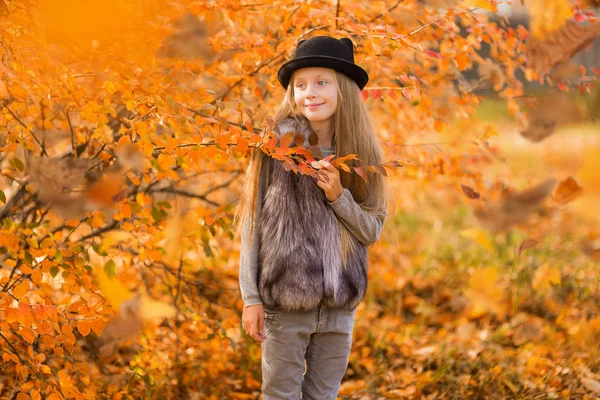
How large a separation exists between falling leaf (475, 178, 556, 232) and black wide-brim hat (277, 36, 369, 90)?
890 mm

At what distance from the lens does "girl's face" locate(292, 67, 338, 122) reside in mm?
2324

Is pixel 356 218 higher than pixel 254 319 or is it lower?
higher

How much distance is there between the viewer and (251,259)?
231 cm

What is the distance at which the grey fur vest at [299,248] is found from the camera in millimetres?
2252

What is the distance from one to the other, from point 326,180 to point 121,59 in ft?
3.24

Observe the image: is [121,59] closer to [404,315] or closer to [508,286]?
[404,315]

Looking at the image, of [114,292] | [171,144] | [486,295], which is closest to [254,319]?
[171,144]

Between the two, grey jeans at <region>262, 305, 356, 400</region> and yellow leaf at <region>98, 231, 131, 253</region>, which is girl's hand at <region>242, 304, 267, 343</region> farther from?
yellow leaf at <region>98, 231, 131, 253</region>

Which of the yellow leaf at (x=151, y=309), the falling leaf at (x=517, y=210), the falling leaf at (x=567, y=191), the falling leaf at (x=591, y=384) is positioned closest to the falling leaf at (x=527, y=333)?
the falling leaf at (x=591, y=384)

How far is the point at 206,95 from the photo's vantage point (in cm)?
286

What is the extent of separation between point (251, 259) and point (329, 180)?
0.41 m

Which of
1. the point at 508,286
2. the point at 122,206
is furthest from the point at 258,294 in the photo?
the point at 508,286

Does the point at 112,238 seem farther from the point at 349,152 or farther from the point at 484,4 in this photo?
the point at 484,4

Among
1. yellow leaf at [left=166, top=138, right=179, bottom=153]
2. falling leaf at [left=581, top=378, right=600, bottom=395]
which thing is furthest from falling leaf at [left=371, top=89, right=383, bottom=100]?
falling leaf at [left=581, top=378, right=600, bottom=395]
